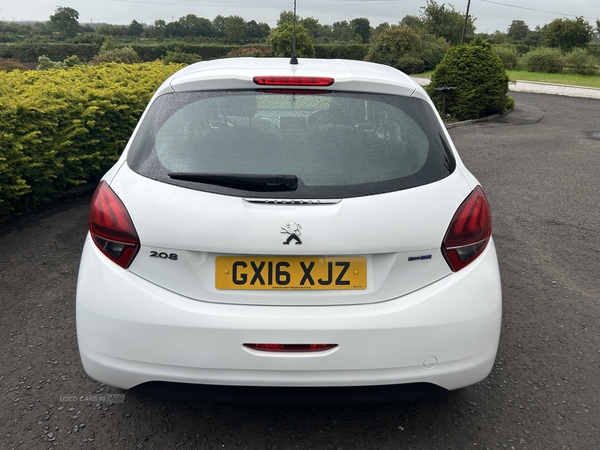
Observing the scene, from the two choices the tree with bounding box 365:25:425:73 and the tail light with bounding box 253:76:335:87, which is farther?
the tree with bounding box 365:25:425:73

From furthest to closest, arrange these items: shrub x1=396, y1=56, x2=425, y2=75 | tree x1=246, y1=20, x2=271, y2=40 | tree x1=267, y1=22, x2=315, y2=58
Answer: tree x1=246, y1=20, x2=271, y2=40 → tree x1=267, y1=22, x2=315, y2=58 → shrub x1=396, y1=56, x2=425, y2=75

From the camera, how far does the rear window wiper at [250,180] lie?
2.28 m

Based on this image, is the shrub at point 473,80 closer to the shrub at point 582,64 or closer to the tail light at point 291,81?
the tail light at point 291,81

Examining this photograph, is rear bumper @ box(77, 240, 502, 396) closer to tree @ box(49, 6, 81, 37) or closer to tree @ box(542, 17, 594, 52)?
tree @ box(542, 17, 594, 52)

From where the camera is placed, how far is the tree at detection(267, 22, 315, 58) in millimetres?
42625

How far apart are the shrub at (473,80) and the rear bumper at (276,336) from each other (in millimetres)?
14681

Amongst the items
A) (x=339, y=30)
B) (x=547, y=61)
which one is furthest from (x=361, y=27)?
(x=547, y=61)

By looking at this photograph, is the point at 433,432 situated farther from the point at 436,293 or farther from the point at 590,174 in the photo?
the point at 590,174

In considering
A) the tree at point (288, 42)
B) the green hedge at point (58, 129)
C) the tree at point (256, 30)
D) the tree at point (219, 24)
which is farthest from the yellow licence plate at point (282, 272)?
the tree at point (219, 24)

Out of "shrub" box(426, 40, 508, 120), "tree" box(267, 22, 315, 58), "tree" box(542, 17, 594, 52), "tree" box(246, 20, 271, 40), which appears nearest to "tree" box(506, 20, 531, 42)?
"tree" box(246, 20, 271, 40)

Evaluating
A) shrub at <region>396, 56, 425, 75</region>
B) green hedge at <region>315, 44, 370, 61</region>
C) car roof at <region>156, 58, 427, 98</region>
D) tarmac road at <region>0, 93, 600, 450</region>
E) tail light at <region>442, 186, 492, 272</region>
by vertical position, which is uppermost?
car roof at <region>156, 58, 427, 98</region>

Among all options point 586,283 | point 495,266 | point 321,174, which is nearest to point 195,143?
point 321,174

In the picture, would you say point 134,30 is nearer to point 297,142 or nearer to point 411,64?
point 411,64

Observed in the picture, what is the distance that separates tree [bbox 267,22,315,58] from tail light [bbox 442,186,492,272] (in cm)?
4119
